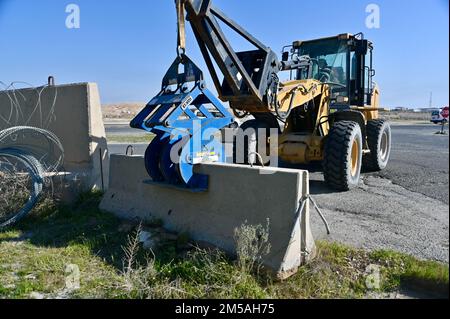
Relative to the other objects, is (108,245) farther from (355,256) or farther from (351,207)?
(351,207)

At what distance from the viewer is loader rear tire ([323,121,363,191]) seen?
21.0 ft

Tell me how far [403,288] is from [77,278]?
9.88ft

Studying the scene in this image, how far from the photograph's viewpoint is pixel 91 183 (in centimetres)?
658

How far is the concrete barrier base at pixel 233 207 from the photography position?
3.67m

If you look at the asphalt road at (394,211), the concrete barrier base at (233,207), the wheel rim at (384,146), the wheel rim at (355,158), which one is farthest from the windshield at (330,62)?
the concrete barrier base at (233,207)

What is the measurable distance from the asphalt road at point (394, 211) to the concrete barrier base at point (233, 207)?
1005mm

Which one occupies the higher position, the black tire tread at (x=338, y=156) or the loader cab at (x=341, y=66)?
the loader cab at (x=341, y=66)

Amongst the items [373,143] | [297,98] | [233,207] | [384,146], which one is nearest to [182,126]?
[233,207]

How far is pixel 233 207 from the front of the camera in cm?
424

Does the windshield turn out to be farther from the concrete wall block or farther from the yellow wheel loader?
the concrete wall block

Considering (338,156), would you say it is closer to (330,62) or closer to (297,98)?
(297,98)

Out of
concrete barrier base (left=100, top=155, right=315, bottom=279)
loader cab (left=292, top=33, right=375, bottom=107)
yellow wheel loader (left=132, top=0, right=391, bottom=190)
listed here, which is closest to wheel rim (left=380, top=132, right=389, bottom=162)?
yellow wheel loader (left=132, top=0, right=391, bottom=190)

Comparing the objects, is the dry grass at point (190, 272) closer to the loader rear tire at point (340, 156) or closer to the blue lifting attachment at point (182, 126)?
the blue lifting attachment at point (182, 126)

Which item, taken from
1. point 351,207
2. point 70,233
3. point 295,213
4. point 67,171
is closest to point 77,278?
point 70,233
